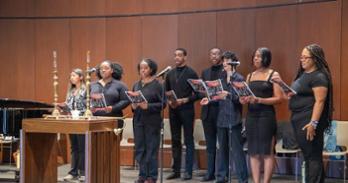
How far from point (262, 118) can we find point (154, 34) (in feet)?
11.9

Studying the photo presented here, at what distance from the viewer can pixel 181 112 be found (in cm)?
712

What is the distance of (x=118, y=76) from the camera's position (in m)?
6.94

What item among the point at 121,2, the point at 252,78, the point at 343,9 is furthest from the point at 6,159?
the point at 343,9

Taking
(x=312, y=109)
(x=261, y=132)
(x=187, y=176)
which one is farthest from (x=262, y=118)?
(x=187, y=176)

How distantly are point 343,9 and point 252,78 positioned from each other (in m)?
2.31

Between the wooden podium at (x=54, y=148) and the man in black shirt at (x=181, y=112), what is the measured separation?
6.05ft

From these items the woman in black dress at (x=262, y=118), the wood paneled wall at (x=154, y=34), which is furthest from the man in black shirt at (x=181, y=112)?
the woman in black dress at (x=262, y=118)

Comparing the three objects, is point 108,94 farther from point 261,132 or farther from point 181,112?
point 261,132

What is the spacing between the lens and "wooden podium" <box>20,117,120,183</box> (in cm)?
493

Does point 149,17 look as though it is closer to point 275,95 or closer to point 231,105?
point 231,105

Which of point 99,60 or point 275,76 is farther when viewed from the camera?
point 99,60

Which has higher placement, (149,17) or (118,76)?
(149,17)

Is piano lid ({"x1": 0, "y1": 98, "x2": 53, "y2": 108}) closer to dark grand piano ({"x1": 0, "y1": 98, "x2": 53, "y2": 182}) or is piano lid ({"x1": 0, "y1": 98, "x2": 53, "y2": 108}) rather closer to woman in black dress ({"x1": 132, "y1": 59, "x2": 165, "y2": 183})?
dark grand piano ({"x1": 0, "y1": 98, "x2": 53, "y2": 182})

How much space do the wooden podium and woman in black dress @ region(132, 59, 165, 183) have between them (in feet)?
3.44
